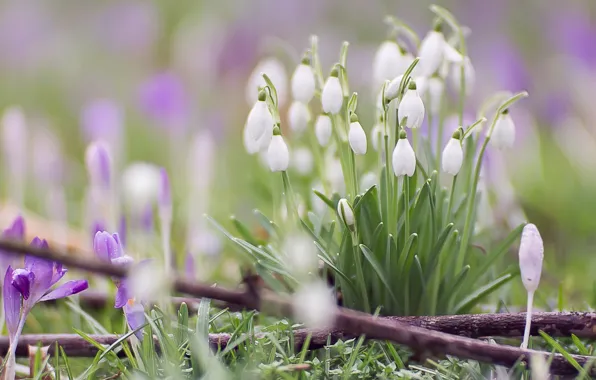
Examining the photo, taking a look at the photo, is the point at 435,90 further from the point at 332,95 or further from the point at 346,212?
the point at 346,212

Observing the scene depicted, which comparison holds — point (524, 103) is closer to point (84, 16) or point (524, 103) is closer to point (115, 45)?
point (115, 45)

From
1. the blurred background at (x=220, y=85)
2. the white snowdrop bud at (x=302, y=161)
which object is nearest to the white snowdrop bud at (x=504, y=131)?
the blurred background at (x=220, y=85)

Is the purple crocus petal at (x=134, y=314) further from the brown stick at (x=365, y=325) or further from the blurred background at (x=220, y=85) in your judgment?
the blurred background at (x=220, y=85)

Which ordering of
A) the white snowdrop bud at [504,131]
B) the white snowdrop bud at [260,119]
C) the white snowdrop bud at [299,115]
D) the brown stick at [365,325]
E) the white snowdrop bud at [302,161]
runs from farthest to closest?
the white snowdrop bud at [302,161] < the white snowdrop bud at [299,115] < the white snowdrop bud at [504,131] < the white snowdrop bud at [260,119] < the brown stick at [365,325]

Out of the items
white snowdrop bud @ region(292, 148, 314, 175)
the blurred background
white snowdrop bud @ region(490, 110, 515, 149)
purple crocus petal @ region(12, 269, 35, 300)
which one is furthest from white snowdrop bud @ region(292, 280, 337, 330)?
white snowdrop bud @ region(292, 148, 314, 175)

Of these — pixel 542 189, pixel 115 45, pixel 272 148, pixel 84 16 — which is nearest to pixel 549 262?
pixel 542 189

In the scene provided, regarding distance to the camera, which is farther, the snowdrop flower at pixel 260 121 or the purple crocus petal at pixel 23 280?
the snowdrop flower at pixel 260 121

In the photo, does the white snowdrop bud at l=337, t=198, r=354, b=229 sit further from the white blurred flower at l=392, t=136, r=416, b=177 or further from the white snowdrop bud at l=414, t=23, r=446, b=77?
the white snowdrop bud at l=414, t=23, r=446, b=77
